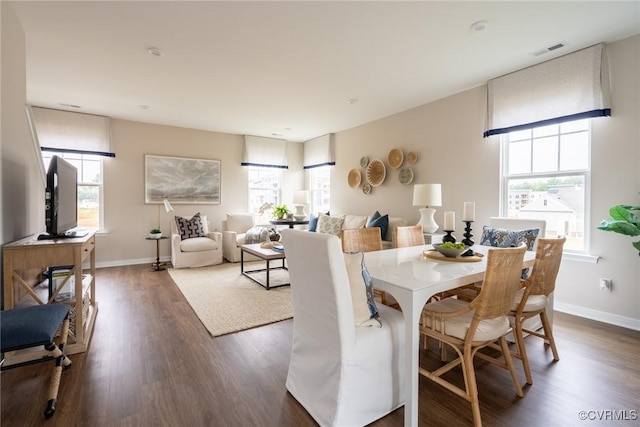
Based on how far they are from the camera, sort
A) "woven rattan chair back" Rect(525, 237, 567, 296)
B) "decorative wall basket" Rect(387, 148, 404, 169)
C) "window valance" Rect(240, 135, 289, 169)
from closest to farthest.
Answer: "woven rattan chair back" Rect(525, 237, 567, 296) < "decorative wall basket" Rect(387, 148, 404, 169) < "window valance" Rect(240, 135, 289, 169)

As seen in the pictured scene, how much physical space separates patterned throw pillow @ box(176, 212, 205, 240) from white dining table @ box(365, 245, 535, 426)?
13.7 feet

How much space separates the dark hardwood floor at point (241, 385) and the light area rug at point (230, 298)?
184 mm

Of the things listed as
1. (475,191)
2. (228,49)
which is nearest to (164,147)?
(228,49)

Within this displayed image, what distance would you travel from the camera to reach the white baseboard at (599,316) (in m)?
2.64

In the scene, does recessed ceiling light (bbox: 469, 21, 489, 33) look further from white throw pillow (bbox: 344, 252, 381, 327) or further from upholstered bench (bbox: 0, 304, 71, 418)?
upholstered bench (bbox: 0, 304, 71, 418)

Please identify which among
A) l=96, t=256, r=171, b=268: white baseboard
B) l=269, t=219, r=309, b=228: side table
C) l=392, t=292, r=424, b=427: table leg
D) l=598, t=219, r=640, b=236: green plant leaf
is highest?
l=598, t=219, r=640, b=236: green plant leaf

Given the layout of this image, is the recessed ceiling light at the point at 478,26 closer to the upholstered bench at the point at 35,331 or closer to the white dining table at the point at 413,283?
the white dining table at the point at 413,283

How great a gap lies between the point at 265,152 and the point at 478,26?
485cm

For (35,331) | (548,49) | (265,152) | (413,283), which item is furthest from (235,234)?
(548,49)

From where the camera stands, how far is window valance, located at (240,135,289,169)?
6.35 m

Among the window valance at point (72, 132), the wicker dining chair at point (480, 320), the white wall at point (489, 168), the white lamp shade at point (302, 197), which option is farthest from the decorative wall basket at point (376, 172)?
the window valance at point (72, 132)

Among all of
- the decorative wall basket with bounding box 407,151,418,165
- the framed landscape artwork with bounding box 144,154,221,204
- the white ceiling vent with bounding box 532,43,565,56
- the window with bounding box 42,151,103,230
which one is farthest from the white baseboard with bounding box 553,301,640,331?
the window with bounding box 42,151,103,230

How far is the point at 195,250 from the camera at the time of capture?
16.4ft

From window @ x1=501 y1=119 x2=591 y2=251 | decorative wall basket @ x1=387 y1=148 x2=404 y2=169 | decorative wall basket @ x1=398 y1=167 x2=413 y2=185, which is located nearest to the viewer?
window @ x1=501 y1=119 x2=591 y2=251
